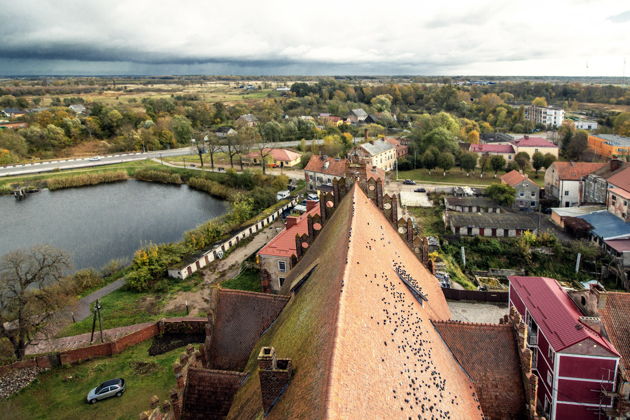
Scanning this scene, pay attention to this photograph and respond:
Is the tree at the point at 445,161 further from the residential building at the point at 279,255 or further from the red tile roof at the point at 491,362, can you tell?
the red tile roof at the point at 491,362

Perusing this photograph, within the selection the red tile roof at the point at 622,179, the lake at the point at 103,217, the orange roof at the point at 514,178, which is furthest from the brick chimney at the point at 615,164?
the lake at the point at 103,217

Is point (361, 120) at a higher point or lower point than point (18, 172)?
higher

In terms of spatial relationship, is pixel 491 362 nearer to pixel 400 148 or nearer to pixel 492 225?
pixel 492 225

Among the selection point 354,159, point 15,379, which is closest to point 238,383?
point 354,159

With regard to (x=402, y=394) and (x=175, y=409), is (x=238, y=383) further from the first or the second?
(x=402, y=394)

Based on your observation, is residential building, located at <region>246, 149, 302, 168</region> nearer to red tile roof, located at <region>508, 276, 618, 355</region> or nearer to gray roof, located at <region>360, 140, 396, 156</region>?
gray roof, located at <region>360, 140, 396, 156</region>

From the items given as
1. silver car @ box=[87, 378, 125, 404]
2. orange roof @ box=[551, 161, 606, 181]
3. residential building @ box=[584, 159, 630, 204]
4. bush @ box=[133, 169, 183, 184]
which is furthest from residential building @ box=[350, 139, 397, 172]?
silver car @ box=[87, 378, 125, 404]
